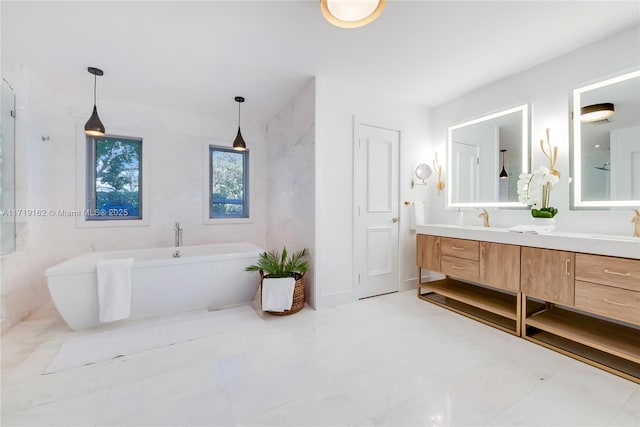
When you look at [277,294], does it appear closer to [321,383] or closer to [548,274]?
[321,383]

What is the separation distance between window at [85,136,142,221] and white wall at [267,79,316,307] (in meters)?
1.86

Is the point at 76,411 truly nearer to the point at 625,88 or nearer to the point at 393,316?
the point at 393,316

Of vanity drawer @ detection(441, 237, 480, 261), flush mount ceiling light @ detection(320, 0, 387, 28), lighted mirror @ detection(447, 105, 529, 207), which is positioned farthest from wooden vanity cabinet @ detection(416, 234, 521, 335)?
flush mount ceiling light @ detection(320, 0, 387, 28)

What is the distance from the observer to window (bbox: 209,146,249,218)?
13.6 feet

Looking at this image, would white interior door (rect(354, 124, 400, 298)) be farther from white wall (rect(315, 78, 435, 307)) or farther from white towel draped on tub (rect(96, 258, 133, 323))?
white towel draped on tub (rect(96, 258, 133, 323))

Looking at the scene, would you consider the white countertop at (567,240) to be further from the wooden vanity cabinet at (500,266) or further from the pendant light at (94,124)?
the pendant light at (94,124)

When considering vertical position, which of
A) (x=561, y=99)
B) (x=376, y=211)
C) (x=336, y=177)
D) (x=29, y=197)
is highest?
(x=561, y=99)

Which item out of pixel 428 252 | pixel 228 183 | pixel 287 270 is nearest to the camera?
pixel 287 270

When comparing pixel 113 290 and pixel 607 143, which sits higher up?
pixel 607 143

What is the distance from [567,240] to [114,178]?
5.00m

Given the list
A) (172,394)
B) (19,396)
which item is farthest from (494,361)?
(19,396)

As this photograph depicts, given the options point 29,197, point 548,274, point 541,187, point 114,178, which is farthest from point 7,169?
point 541,187

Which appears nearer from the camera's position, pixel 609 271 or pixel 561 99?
pixel 609 271

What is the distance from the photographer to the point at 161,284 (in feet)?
8.60
